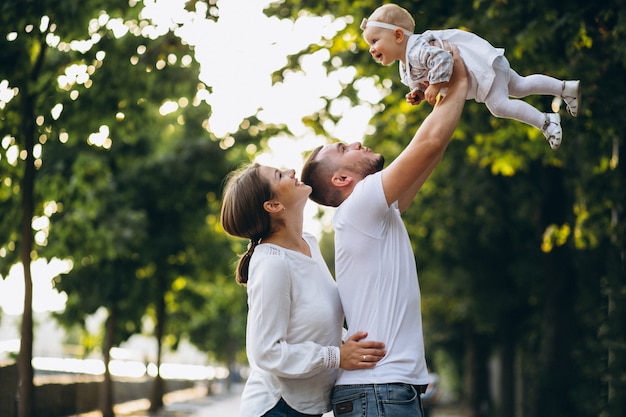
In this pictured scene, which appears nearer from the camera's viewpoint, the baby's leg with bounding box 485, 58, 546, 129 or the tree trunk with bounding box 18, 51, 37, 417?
the baby's leg with bounding box 485, 58, 546, 129

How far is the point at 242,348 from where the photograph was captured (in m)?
68.7

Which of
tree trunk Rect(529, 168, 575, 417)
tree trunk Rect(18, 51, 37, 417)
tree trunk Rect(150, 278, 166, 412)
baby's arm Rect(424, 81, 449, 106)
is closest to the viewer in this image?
baby's arm Rect(424, 81, 449, 106)

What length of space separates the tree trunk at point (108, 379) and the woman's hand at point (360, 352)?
1775 centimetres

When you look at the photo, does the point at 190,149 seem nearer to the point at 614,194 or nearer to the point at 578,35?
the point at 614,194

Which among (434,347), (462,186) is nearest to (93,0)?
(462,186)

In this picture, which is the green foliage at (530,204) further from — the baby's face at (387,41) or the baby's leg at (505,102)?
the baby's face at (387,41)

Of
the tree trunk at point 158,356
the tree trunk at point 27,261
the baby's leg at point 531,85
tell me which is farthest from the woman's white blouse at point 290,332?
the tree trunk at point 158,356

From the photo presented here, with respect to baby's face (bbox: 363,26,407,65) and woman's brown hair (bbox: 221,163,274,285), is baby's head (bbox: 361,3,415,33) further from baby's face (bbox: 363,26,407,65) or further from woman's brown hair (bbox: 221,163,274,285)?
woman's brown hair (bbox: 221,163,274,285)

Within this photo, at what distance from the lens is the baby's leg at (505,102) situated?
3936 millimetres

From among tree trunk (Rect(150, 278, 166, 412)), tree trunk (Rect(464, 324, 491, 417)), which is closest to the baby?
tree trunk (Rect(150, 278, 166, 412))

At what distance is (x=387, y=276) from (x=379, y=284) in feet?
0.14

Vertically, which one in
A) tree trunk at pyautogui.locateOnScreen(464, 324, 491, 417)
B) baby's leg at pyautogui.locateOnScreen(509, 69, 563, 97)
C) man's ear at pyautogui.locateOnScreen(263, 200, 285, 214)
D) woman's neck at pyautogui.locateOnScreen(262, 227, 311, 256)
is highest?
baby's leg at pyautogui.locateOnScreen(509, 69, 563, 97)

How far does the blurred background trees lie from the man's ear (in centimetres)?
434

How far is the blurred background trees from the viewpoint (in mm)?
9789
